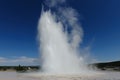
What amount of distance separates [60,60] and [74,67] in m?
7.09

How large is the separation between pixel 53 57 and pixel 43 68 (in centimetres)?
350

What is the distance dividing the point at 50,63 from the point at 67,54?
8.26m

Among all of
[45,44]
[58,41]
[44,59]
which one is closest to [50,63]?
[44,59]

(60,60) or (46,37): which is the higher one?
(46,37)

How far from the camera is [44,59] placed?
130ft

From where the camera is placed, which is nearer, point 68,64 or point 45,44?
point 45,44

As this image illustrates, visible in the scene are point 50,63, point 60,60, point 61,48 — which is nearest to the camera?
point 50,63

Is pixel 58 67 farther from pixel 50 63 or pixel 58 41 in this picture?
pixel 58 41

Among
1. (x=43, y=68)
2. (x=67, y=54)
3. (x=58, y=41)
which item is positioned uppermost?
(x=58, y=41)

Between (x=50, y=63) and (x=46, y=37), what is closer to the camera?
(x=50, y=63)

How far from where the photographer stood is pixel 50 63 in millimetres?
39312

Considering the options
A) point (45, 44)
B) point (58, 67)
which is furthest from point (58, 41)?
point (58, 67)

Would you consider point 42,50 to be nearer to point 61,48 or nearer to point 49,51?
point 49,51

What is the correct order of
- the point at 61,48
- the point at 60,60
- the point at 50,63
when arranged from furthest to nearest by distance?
the point at 61,48
the point at 60,60
the point at 50,63
